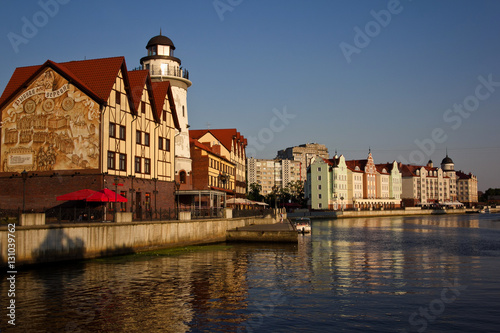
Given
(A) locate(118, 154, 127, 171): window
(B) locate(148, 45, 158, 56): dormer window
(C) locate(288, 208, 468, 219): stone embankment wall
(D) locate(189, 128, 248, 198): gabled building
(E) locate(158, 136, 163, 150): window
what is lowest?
(C) locate(288, 208, 468, 219): stone embankment wall

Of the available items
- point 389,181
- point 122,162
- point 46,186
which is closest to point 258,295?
point 122,162

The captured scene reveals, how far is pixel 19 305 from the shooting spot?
1875 centimetres

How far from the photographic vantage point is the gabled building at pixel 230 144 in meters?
80.1

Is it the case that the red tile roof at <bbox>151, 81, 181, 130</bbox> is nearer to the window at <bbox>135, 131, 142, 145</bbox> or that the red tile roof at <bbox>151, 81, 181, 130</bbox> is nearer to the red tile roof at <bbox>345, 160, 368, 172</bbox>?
the window at <bbox>135, 131, 142, 145</bbox>

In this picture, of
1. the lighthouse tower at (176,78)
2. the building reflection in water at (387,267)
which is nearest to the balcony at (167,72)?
the lighthouse tower at (176,78)

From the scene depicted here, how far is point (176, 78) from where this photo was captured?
57094 millimetres

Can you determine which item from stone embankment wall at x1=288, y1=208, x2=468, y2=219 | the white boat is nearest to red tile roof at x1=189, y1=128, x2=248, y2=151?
the white boat

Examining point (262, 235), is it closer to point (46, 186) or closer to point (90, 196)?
point (90, 196)

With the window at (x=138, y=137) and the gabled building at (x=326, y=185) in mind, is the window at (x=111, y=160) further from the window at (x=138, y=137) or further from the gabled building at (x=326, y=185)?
the gabled building at (x=326, y=185)

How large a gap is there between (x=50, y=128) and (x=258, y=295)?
1119 inches

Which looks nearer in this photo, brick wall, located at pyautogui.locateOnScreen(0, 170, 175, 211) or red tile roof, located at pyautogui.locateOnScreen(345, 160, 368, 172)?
brick wall, located at pyautogui.locateOnScreen(0, 170, 175, 211)

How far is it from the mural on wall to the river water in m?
12.5

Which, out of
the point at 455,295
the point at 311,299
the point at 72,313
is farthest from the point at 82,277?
the point at 455,295

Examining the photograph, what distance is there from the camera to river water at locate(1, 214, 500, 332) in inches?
650
